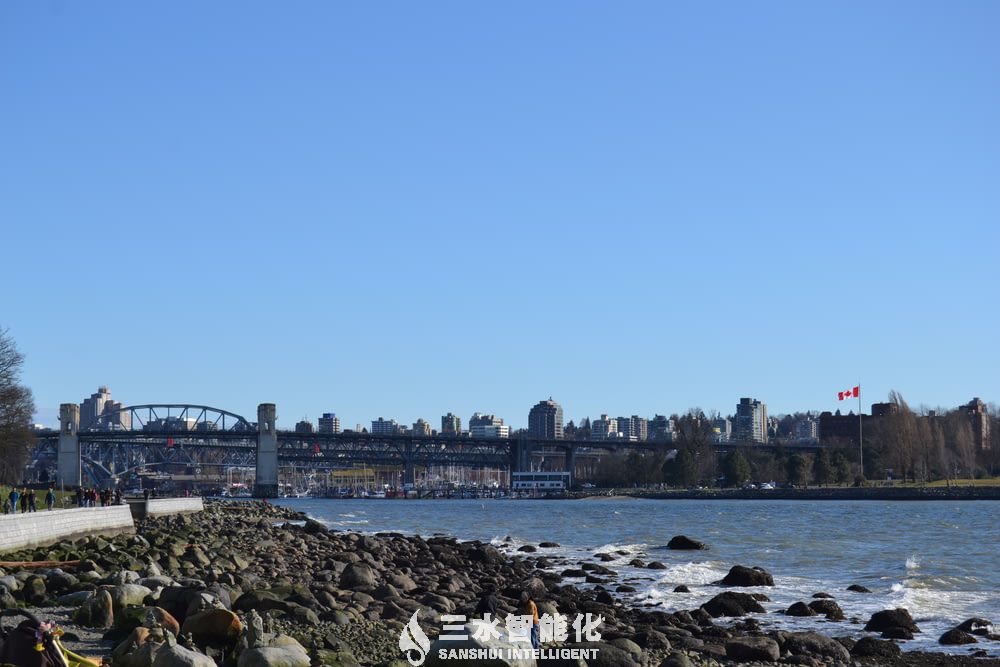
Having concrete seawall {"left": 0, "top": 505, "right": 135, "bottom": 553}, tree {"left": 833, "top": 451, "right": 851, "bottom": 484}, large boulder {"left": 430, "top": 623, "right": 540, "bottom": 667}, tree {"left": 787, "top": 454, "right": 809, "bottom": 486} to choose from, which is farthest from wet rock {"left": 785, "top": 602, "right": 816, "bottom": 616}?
tree {"left": 787, "top": 454, "right": 809, "bottom": 486}

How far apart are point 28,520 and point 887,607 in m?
22.8

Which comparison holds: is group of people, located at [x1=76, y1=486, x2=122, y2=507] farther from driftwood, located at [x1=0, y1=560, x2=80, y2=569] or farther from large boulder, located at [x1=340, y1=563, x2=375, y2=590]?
driftwood, located at [x1=0, y1=560, x2=80, y2=569]

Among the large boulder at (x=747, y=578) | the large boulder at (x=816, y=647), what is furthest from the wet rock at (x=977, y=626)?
the large boulder at (x=747, y=578)

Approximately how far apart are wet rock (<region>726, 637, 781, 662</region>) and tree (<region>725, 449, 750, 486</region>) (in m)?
156

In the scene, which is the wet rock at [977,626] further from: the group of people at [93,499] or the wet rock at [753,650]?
the group of people at [93,499]

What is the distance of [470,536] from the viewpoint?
69062 millimetres

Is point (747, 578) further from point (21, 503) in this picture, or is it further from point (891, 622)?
point (21, 503)

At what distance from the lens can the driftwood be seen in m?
24.4

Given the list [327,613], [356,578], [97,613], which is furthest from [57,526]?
[97,613]

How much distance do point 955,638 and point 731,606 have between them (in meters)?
5.63

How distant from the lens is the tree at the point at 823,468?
162500 mm

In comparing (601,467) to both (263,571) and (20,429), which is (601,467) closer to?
(20,429)

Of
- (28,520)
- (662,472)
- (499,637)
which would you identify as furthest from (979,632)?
(662,472)

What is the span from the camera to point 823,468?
163m
